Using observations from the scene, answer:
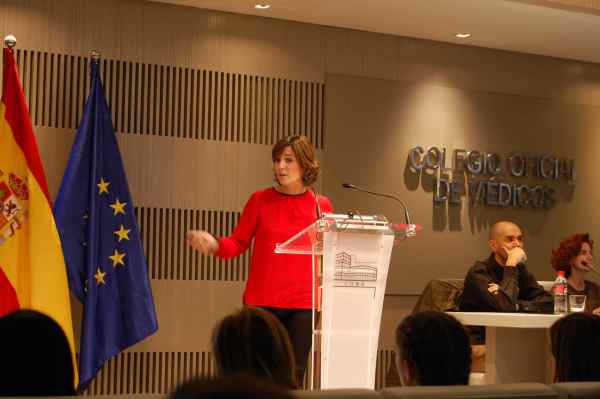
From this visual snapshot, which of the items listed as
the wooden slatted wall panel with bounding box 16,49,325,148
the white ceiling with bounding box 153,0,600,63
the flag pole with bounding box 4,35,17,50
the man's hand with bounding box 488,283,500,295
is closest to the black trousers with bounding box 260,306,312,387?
the man's hand with bounding box 488,283,500,295

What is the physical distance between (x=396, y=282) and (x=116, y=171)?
97.5 inches

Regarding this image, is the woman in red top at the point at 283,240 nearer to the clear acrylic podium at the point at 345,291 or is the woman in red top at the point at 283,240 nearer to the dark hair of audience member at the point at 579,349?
the clear acrylic podium at the point at 345,291

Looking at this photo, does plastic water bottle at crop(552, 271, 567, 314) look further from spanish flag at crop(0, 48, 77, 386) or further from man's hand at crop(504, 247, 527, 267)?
spanish flag at crop(0, 48, 77, 386)

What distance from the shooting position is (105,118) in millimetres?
6238

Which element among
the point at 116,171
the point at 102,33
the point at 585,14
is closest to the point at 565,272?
the point at 585,14

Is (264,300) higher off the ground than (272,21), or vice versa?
(272,21)

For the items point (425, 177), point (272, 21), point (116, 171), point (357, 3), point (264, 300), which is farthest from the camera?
point (425, 177)

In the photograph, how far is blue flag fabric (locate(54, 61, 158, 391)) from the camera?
5996 millimetres

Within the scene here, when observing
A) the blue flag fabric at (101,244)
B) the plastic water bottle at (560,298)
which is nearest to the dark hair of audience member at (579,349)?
the plastic water bottle at (560,298)

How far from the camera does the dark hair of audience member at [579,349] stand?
2.75m

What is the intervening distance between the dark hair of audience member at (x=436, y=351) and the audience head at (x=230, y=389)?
4.35ft

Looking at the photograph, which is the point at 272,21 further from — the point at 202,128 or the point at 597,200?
the point at 597,200

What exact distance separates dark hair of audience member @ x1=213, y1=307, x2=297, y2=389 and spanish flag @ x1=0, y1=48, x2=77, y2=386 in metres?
3.54

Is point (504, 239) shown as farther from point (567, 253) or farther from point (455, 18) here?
point (455, 18)
